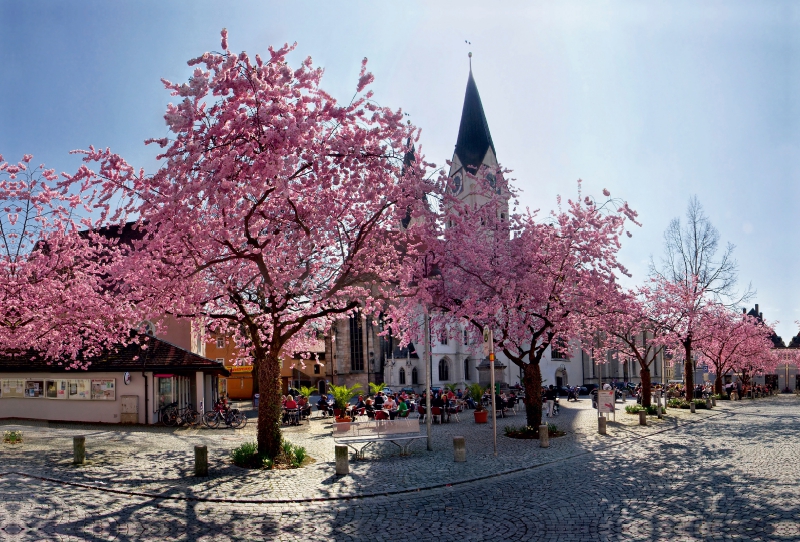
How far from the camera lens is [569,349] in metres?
27.5

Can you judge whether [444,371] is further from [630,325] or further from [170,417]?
[170,417]

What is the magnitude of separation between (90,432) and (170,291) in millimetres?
9676

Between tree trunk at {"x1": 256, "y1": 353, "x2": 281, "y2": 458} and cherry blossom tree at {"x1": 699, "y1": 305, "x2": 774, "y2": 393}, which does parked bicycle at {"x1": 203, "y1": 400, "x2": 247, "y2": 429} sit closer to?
tree trunk at {"x1": 256, "y1": 353, "x2": 281, "y2": 458}

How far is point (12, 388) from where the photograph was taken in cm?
Answer: 2747

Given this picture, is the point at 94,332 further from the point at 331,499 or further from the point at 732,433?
the point at 732,433

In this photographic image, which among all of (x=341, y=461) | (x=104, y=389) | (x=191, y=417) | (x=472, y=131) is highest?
(x=472, y=131)

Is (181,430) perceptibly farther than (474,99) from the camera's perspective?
No

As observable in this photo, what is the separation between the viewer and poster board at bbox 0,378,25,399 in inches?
1074

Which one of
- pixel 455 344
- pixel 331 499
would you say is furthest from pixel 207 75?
pixel 455 344

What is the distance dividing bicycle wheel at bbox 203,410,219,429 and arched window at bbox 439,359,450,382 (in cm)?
4381

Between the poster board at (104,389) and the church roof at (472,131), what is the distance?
1929 inches

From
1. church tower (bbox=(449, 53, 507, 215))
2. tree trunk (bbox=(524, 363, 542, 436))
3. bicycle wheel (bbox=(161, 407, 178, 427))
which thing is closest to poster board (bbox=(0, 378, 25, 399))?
bicycle wheel (bbox=(161, 407, 178, 427))

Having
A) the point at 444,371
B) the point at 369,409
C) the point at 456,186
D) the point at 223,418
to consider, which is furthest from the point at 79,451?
the point at 444,371

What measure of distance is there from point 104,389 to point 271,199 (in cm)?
1646
